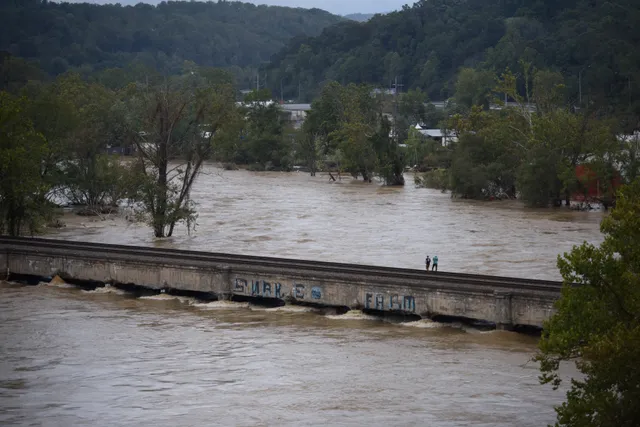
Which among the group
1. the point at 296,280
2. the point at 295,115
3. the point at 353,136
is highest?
the point at 295,115

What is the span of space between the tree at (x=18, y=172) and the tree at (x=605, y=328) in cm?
3023

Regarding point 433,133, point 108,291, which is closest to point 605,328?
point 108,291

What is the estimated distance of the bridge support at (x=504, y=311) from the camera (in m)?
30.7

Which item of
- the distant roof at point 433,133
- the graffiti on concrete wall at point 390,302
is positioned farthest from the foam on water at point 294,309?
the distant roof at point 433,133

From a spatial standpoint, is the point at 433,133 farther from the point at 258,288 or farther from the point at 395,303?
the point at 395,303

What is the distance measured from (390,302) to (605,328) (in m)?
14.9

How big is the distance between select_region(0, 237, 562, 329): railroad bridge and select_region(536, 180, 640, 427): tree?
11.0 meters

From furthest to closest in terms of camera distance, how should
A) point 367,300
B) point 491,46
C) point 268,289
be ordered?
point 491,46 → point 268,289 → point 367,300

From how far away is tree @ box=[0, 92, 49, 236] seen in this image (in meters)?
44.8

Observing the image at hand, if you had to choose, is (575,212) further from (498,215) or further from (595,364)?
(595,364)

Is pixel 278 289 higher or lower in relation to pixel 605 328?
lower

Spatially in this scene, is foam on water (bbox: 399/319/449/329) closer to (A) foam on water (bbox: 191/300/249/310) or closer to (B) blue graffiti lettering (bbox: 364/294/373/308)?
(B) blue graffiti lettering (bbox: 364/294/373/308)

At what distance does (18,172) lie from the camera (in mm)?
44812

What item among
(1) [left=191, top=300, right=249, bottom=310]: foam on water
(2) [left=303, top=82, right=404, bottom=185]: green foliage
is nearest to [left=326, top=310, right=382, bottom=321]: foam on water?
(1) [left=191, top=300, right=249, bottom=310]: foam on water
